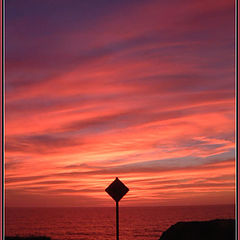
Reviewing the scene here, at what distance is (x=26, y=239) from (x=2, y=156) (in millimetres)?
13963

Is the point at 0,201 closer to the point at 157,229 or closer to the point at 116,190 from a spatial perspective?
the point at 116,190

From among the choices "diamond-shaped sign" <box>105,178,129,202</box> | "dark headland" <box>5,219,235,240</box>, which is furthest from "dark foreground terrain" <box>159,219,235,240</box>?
"diamond-shaped sign" <box>105,178,129,202</box>

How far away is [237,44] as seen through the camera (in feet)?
24.3

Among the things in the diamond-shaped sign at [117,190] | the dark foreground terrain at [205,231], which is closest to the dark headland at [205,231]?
the dark foreground terrain at [205,231]

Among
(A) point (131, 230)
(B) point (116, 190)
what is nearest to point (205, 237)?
(B) point (116, 190)

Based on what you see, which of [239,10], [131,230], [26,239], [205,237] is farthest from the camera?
[131,230]

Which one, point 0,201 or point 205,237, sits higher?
point 0,201

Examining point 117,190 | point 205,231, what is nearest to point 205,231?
point 205,231

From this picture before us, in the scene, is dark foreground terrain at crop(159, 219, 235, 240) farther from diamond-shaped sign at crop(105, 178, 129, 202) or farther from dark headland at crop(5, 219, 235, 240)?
diamond-shaped sign at crop(105, 178, 129, 202)

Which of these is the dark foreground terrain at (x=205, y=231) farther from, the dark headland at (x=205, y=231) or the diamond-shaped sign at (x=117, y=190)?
the diamond-shaped sign at (x=117, y=190)

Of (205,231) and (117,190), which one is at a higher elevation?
(117,190)

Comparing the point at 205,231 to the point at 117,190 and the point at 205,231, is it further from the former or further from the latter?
the point at 117,190

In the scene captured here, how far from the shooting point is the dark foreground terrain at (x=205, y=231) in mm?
15891

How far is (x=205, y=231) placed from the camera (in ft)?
52.8
